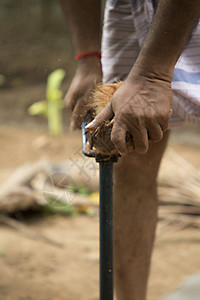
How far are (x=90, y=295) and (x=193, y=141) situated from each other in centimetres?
333

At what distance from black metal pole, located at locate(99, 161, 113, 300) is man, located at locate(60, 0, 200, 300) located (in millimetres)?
71

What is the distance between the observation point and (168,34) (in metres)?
0.99

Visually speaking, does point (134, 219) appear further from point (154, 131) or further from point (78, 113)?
point (154, 131)

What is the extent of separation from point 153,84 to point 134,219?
2.00 feet

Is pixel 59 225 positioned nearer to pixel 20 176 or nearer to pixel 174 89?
pixel 20 176

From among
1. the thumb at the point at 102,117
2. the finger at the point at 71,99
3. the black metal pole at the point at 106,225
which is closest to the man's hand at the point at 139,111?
the thumb at the point at 102,117

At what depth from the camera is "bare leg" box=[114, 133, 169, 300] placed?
1.45 meters

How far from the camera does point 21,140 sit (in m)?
5.02

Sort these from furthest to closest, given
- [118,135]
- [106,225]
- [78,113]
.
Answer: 1. [78,113]
2. [106,225]
3. [118,135]

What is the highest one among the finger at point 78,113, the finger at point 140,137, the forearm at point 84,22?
the forearm at point 84,22

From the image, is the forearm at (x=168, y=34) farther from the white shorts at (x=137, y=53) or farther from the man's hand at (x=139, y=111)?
the white shorts at (x=137, y=53)

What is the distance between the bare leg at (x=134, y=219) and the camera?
57.1 inches

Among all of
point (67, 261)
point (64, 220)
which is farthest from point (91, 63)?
point (64, 220)

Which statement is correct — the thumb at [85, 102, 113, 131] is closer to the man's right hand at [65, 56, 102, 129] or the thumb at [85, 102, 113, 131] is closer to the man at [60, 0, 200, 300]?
the man at [60, 0, 200, 300]
